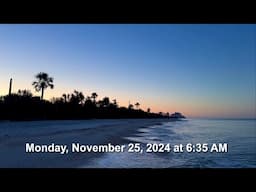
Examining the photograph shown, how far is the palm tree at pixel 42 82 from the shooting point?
13.3 feet

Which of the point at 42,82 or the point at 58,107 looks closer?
the point at 42,82

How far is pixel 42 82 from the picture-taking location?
14.8 ft

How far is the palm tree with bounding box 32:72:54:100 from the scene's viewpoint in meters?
4.06

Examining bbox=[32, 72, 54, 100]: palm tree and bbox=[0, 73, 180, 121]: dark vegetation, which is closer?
bbox=[32, 72, 54, 100]: palm tree

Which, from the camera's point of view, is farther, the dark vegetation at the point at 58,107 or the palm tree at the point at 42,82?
the dark vegetation at the point at 58,107

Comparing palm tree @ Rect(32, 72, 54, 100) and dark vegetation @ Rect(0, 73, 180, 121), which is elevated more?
palm tree @ Rect(32, 72, 54, 100)

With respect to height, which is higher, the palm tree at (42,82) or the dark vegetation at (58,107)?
the palm tree at (42,82)
